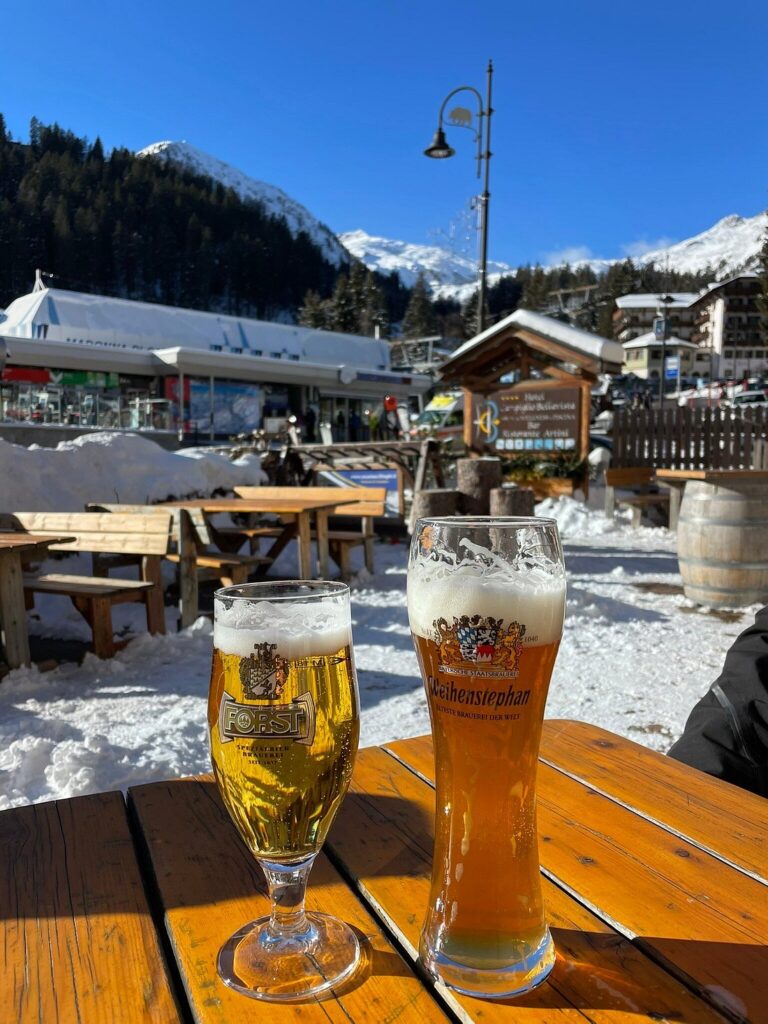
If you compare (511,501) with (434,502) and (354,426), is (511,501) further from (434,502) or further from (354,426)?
(354,426)

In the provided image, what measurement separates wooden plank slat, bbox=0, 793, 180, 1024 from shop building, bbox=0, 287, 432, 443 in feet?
51.2

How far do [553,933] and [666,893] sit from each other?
161mm

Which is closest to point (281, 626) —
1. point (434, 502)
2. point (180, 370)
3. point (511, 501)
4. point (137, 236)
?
point (434, 502)

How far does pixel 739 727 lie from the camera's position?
1.71 metres

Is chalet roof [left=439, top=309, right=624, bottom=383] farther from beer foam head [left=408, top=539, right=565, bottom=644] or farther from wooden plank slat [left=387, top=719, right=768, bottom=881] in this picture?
beer foam head [left=408, top=539, right=565, bottom=644]

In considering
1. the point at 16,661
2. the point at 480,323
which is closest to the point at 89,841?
the point at 16,661

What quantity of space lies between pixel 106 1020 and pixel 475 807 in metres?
0.39

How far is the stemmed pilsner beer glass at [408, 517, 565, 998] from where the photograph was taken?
76cm

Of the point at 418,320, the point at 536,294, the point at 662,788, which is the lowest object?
the point at 662,788

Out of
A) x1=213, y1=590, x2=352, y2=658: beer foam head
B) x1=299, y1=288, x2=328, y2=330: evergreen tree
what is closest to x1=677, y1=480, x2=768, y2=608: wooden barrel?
x1=213, y1=590, x2=352, y2=658: beer foam head

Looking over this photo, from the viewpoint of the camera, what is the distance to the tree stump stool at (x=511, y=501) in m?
7.01

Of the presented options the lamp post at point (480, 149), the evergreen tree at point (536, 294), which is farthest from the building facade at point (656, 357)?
the lamp post at point (480, 149)

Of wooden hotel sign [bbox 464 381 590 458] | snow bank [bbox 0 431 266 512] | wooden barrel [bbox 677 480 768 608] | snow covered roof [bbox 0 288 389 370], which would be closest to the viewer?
wooden barrel [bbox 677 480 768 608]

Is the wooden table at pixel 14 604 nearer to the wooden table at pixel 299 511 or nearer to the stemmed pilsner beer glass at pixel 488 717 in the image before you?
the wooden table at pixel 299 511
